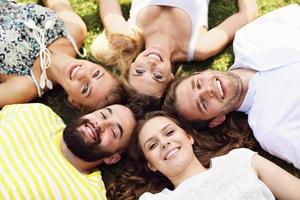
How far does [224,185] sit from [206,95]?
69 centimetres

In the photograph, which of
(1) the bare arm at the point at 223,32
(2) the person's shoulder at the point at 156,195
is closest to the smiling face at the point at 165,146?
(2) the person's shoulder at the point at 156,195

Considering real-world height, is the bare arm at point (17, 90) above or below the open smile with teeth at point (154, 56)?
below

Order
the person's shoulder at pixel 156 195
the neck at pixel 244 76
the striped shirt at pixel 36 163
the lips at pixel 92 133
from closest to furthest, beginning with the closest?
the striped shirt at pixel 36 163 → the person's shoulder at pixel 156 195 → the lips at pixel 92 133 → the neck at pixel 244 76

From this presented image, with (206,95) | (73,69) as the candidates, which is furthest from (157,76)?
(73,69)

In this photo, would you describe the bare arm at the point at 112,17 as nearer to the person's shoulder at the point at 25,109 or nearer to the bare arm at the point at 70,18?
the bare arm at the point at 70,18

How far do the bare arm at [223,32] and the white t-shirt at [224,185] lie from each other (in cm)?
112

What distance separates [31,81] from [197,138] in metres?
1.39

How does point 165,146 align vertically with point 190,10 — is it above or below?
below

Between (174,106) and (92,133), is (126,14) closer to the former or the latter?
(174,106)

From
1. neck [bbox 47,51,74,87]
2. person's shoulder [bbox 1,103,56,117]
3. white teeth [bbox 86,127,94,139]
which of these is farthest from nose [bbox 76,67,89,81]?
white teeth [bbox 86,127,94,139]

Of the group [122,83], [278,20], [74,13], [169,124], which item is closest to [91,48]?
[74,13]

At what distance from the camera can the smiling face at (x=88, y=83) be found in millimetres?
3924

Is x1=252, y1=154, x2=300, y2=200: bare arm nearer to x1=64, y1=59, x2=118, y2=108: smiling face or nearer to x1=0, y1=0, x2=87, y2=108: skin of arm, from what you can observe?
x1=64, y1=59, x2=118, y2=108: smiling face

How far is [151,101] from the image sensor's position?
3.96 meters
